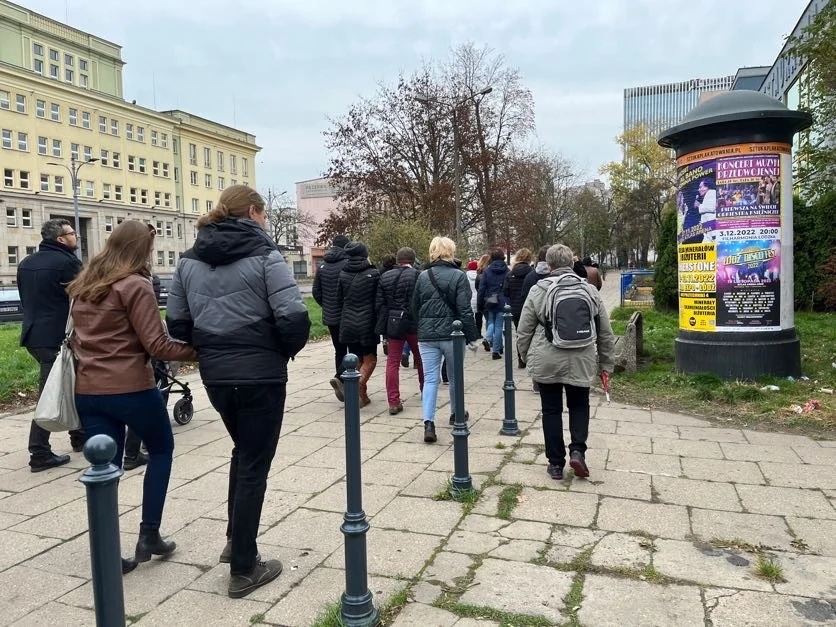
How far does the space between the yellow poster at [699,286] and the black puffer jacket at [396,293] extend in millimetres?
3767

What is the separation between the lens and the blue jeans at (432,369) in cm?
610

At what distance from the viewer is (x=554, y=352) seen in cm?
484

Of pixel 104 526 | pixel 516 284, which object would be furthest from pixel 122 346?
pixel 516 284

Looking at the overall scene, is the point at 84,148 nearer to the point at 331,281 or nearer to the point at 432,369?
the point at 331,281

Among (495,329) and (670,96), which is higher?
(670,96)

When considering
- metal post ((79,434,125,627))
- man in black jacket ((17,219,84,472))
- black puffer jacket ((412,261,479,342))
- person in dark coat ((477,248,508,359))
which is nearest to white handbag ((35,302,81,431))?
metal post ((79,434,125,627))

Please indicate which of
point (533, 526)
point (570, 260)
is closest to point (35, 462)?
point (533, 526)

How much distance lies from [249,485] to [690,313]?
6984mm

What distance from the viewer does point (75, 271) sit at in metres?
5.42

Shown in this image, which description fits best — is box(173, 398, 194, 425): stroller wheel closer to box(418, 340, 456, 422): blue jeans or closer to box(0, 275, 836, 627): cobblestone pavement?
box(0, 275, 836, 627): cobblestone pavement

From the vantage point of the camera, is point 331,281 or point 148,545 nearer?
point 148,545

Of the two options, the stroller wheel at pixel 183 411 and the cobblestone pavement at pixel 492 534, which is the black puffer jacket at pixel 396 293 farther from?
the stroller wheel at pixel 183 411

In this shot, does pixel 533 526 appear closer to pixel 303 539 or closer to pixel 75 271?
pixel 303 539

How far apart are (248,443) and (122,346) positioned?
909 millimetres
